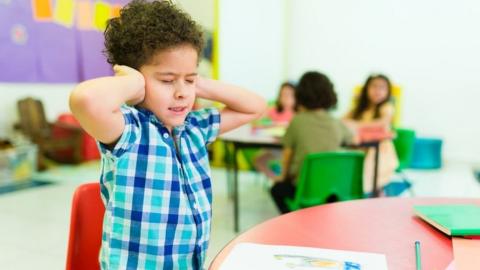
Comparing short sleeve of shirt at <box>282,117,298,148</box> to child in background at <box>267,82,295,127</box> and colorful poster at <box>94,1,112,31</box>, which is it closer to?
child in background at <box>267,82,295,127</box>

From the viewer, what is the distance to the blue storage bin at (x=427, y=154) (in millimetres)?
4906

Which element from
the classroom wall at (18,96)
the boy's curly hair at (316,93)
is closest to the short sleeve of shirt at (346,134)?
the boy's curly hair at (316,93)

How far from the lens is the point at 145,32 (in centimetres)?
91

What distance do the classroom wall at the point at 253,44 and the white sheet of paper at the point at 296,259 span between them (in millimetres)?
3436

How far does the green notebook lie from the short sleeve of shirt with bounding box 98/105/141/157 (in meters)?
0.67

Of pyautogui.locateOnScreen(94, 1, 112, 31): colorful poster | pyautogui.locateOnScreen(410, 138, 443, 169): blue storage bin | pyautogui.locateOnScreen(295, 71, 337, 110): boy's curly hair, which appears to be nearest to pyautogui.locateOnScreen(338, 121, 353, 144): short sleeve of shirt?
pyautogui.locateOnScreen(295, 71, 337, 110): boy's curly hair

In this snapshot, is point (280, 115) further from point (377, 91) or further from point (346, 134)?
point (346, 134)

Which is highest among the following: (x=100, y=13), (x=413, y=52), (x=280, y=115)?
(x=100, y=13)

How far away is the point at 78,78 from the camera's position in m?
4.28

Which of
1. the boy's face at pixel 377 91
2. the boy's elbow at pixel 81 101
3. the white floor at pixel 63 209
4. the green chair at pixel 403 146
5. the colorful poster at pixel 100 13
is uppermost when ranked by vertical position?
the colorful poster at pixel 100 13

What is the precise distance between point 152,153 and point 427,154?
4.55 meters

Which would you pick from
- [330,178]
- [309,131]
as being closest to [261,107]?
[330,178]

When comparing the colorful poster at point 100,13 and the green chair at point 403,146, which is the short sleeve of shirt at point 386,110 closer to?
the green chair at point 403,146

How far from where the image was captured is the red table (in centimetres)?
87
